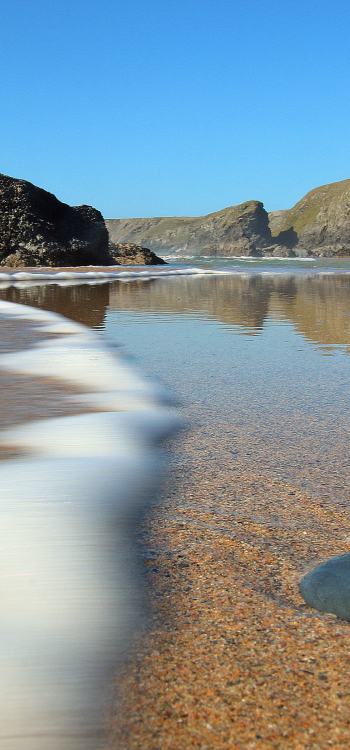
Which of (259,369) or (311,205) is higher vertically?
(311,205)

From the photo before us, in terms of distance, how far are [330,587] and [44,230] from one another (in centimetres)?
3004

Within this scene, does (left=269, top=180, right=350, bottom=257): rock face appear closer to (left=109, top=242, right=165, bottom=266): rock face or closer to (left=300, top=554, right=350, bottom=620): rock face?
(left=109, top=242, right=165, bottom=266): rock face

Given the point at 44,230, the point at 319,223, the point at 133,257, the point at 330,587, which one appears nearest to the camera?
the point at 330,587

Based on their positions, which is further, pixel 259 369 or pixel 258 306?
pixel 258 306

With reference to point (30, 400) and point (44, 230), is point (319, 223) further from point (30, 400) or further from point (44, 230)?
point (30, 400)

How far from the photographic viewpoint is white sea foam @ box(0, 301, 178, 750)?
4.38ft

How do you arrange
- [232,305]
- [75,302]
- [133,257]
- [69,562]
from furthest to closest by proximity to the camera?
[133,257], [75,302], [232,305], [69,562]

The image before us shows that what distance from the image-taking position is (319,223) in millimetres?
168750

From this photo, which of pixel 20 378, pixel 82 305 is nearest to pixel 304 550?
pixel 20 378

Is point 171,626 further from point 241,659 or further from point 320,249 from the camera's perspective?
point 320,249

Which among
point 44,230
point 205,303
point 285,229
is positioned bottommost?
point 205,303

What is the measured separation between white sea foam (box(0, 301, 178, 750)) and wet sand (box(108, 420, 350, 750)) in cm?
8

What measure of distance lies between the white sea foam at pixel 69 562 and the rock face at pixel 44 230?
87.2ft

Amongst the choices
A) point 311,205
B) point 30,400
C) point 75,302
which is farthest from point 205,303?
point 311,205
